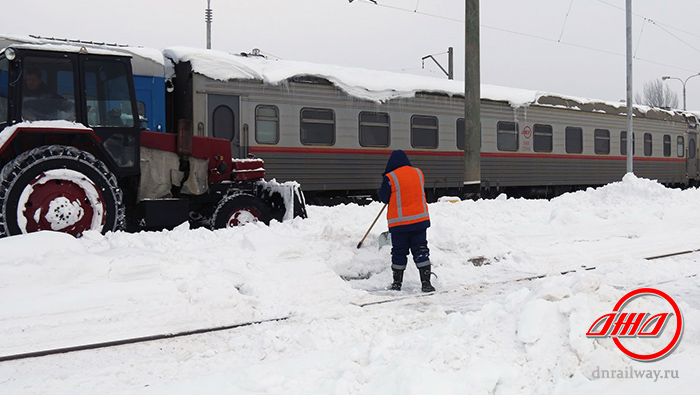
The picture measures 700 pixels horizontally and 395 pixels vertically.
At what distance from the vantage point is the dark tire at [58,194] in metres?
6.40

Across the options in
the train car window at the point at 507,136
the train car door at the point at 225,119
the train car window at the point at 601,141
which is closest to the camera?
the train car door at the point at 225,119

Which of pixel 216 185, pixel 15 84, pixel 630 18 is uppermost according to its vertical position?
pixel 630 18

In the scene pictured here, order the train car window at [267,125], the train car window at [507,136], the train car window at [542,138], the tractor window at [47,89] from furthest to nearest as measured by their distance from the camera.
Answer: the train car window at [542,138] → the train car window at [507,136] → the train car window at [267,125] → the tractor window at [47,89]

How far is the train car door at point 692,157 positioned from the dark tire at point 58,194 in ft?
79.2

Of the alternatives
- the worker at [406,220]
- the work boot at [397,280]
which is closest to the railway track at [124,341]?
the work boot at [397,280]

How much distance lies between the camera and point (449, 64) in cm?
3044

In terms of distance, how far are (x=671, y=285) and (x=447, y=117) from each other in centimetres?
965

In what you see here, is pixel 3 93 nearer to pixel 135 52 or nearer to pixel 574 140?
pixel 135 52

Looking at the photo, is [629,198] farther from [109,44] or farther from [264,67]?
[109,44]

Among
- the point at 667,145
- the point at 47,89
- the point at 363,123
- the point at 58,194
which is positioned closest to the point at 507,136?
the point at 363,123

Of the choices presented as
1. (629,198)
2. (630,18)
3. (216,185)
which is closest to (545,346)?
(216,185)

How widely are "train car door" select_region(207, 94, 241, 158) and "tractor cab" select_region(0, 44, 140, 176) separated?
413 cm

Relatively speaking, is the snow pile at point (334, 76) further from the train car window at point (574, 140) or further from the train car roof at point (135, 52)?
the train car window at point (574, 140)

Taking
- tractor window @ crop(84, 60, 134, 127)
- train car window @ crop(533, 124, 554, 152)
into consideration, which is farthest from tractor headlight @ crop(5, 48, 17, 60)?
train car window @ crop(533, 124, 554, 152)
